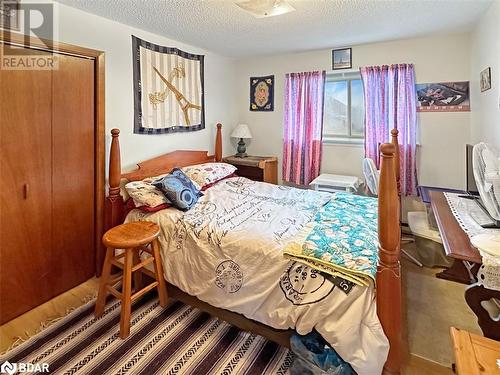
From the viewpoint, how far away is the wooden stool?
1.86 meters

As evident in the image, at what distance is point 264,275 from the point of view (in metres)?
1.70

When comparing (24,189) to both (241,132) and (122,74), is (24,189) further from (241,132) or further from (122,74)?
(241,132)

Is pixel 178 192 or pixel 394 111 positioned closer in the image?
pixel 178 192

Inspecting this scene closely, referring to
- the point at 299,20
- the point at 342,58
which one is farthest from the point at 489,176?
the point at 342,58

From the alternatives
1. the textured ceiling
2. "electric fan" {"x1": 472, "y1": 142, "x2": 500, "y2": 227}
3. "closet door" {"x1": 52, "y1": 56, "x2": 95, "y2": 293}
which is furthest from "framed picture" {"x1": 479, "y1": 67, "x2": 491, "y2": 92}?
"closet door" {"x1": 52, "y1": 56, "x2": 95, "y2": 293}

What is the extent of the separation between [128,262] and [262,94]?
310 centimetres

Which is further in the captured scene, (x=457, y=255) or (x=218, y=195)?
(x=218, y=195)

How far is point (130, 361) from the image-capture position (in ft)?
5.45

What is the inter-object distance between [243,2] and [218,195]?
1583 mm

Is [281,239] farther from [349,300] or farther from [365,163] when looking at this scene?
[365,163]

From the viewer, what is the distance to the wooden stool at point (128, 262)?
186 centimetres

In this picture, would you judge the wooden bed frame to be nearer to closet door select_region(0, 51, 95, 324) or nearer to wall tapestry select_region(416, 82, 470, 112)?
closet door select_region(0, 51, 95, 324)

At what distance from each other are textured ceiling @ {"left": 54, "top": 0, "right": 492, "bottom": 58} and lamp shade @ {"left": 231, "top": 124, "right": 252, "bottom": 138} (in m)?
1.11

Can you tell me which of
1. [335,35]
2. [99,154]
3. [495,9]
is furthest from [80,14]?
[495,9]
